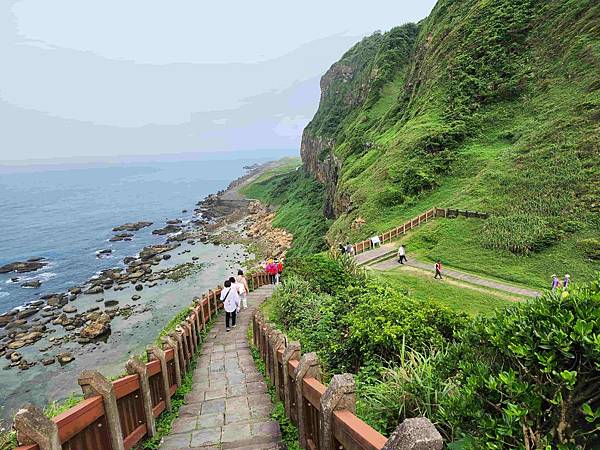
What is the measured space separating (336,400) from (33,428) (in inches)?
101

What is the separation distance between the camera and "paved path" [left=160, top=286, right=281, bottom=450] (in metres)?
5.37

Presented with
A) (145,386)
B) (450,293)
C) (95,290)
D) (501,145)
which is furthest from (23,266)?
(145,386)

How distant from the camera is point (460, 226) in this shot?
877 inches

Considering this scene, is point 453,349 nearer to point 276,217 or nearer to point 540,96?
point 540,96

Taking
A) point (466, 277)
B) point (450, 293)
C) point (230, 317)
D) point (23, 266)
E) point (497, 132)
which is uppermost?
point (497, 132)

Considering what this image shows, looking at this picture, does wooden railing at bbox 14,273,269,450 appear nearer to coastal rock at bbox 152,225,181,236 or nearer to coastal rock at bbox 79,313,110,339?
coastal rock at bbox 79,313,110,339

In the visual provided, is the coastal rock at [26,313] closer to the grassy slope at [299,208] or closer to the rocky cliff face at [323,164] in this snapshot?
the grassy slope at [299,208]

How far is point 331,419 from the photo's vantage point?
144 inches

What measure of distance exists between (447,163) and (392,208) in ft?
18.6

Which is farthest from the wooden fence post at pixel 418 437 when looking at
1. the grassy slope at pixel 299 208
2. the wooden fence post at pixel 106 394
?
the grassy slope at pixel 299 208

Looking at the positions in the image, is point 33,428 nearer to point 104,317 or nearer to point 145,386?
point 145,386

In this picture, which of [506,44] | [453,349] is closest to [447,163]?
[506,44]

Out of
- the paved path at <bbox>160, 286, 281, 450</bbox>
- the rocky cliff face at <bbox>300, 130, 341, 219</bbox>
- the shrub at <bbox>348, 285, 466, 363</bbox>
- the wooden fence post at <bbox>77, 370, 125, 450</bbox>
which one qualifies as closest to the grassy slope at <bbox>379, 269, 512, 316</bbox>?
the shrub at <bbox>348, 285, 466, 363</bbox>

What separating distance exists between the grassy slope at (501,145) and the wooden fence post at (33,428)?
684 inches
